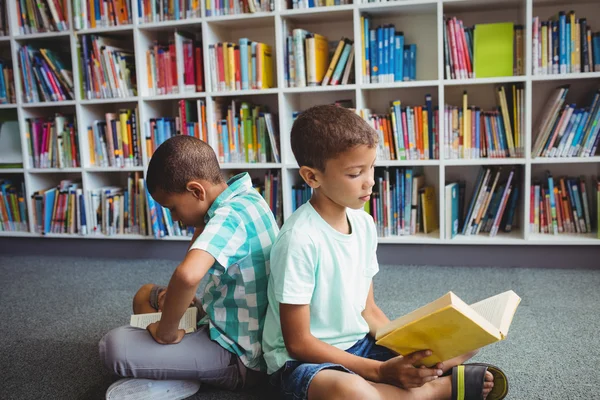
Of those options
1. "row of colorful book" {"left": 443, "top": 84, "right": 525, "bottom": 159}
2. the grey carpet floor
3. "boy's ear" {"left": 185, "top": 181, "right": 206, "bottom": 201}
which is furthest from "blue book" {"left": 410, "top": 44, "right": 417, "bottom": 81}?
"boy's ear" {"left": 185, "top": 181, "right": 206, "bottom": 201}

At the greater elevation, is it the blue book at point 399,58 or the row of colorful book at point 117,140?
the blue book at point 399,58

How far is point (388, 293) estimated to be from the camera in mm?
2381

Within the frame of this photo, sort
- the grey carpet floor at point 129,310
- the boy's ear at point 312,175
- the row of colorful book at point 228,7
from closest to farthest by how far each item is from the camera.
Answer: the boy's ear at point 312,175 → the grey carpet floor at point 129,310 → the row of colorful book at point 228,7

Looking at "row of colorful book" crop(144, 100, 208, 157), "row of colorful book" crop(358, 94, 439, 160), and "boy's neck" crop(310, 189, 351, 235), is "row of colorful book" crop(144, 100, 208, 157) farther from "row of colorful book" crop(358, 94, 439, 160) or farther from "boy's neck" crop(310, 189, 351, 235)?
"boy's neck" crop(310, 189, 351, 235)

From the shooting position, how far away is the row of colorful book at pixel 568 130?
8.46 feet

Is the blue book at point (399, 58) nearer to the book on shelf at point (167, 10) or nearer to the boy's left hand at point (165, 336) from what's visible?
the book on shelf at point (167, 10)

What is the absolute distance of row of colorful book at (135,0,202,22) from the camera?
2988 millimetres

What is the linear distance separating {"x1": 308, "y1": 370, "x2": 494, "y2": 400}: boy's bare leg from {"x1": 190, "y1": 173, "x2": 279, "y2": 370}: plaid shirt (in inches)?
11.5

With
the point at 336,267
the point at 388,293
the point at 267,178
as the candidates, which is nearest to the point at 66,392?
the point at 336,267

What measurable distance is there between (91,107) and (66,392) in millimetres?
2146

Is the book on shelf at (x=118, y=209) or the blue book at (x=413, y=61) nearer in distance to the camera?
the blue book at (x=413, y=61)

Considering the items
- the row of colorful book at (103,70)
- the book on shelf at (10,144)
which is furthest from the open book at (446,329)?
the book on shelf at (10,144)

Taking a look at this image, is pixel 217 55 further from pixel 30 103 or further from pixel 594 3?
pixel 594 3

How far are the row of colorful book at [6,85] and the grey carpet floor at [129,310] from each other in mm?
980
